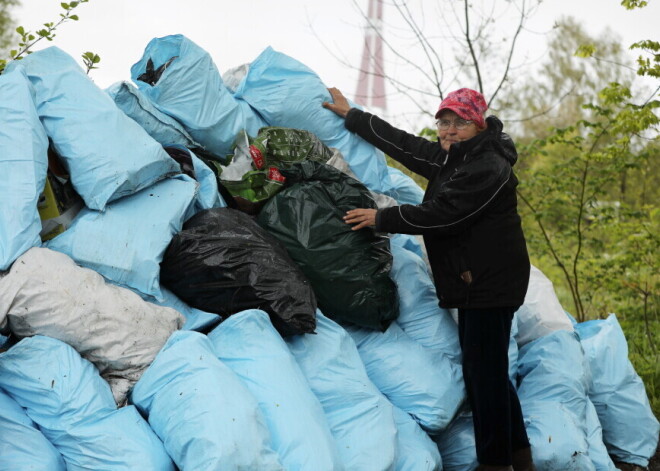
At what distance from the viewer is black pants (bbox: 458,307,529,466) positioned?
309 cm

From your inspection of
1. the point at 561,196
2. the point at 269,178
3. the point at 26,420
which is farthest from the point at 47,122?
the point at 561,196

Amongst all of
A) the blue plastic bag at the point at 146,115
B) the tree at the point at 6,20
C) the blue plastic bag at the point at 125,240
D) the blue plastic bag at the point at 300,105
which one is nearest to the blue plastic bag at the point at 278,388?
the blue plastic bag at the point at 125,240

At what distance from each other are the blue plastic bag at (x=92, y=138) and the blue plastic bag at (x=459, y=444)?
1688 mm

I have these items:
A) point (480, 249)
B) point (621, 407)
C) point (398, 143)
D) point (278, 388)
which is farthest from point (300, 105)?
point (621, 407)

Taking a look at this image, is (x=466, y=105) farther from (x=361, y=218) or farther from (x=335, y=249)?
(x=335, y=249)

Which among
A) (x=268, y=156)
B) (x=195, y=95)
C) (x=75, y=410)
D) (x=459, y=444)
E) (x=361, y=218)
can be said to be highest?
(x=195, y=95)

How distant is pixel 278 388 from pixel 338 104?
6.09 ft

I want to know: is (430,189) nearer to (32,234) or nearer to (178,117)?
(178,117)

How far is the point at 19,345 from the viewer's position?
2.48 m

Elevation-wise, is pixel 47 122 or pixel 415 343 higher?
pixel 47 122

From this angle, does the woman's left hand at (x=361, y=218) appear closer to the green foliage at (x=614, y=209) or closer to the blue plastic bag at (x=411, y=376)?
the blue plastic bag at (x=411, y=376)

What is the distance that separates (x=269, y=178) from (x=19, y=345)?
1361 mm

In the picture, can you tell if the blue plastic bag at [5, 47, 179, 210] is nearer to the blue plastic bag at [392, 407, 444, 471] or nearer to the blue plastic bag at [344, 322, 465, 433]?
the blue plastic bag at [344, 322, 465, 433]

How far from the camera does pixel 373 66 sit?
20.3 ft
